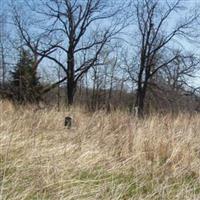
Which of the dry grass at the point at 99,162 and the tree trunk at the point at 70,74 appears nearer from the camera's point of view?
the dry grass at the point at 99,162

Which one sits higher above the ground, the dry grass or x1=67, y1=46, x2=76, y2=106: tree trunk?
x1=67, y1=46, x2=76, y2=106: tree trunk

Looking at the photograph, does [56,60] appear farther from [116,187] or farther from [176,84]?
[116,187]

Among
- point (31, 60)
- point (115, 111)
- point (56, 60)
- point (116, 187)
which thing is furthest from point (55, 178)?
point (56, 60)

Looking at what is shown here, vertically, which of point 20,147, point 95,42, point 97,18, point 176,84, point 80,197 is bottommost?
point 80,197

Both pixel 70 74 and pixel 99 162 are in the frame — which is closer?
pixel 99 162

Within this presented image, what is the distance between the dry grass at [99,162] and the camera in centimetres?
366

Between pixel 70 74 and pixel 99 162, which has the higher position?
pixel 70 74

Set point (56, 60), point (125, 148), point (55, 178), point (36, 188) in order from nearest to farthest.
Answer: point (36, 188), point (55, 178), point (125, 148), point (56, 60)

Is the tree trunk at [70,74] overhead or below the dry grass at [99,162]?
overhead

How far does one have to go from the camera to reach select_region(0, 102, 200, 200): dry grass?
3664mm

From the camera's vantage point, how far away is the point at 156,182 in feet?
14.1

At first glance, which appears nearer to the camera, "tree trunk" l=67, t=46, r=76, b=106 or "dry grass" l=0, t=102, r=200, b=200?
"dry grass" l=0, t=102, r=200, b=200

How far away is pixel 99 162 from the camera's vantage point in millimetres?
4836

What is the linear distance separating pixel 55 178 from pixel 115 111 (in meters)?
4.92
